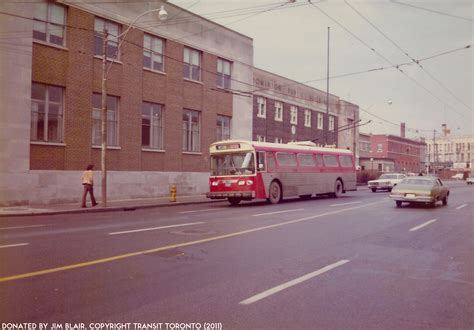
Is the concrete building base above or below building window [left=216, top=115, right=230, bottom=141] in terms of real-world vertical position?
below

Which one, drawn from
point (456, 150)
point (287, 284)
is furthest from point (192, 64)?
point (456, 150)

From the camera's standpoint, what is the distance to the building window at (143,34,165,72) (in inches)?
1065

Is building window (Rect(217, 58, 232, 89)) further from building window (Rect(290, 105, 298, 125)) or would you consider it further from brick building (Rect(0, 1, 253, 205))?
building window (Rect(290, 105, 298, 125))

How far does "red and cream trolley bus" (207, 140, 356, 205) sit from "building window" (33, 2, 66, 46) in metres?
8.85

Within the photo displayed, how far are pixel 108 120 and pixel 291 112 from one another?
26080 mm

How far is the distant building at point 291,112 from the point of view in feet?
141

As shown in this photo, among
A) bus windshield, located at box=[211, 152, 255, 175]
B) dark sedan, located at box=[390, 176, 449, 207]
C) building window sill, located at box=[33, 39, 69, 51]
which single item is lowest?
dark sedan, located at box=[390, 176, 449, 207]

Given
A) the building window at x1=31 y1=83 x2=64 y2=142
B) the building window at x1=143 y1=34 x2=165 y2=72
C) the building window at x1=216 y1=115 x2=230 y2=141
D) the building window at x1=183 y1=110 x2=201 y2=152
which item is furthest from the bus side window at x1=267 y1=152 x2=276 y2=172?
the building window at x1=216 y1=115 x2=230 y2=141

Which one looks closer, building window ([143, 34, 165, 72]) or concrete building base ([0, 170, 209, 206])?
concrete building base ([0, 170, 209, 206])

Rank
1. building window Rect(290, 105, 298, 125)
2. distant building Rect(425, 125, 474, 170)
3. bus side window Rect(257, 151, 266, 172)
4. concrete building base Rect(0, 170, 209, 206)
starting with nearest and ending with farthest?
1. concrete building base Rect(0, 170, 209, 206)
2. bus side window Rect(257, 151, 266, 172)
3. building window Rect(290, 105, 298, 125)
4. distant building Rect(425, 125, 474, 170)

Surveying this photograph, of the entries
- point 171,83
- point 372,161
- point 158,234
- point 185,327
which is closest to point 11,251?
point 158,234

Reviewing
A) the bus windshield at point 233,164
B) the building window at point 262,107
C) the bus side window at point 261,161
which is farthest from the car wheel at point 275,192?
the building window at point 262,107

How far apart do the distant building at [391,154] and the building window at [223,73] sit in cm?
4627

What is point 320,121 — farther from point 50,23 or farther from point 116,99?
point 50,23
